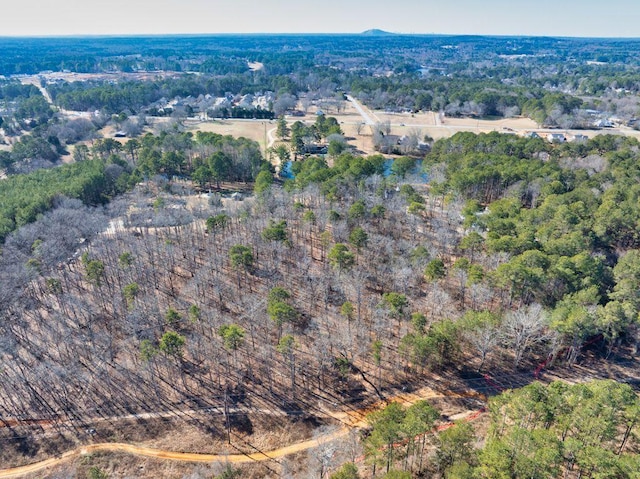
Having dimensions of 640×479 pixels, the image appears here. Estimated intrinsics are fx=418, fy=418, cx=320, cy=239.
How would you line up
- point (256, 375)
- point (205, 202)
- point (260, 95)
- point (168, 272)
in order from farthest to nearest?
point (260, 95) → point (205, 202) → point (168, 272) → point (256, 375)

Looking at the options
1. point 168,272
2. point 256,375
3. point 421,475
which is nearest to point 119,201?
point 168,272

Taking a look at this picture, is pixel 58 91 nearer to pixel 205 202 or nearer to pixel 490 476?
pixel 205 202

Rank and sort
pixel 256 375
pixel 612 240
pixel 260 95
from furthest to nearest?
pixel 260 95
pixel 612 240
pixel 256 375

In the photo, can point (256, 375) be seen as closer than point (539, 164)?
Yes

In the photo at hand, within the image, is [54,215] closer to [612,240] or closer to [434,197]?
[434,197]

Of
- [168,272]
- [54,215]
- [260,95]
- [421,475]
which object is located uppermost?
[260,95]

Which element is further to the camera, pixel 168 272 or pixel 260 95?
pixel 260 95

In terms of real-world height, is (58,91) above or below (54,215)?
above

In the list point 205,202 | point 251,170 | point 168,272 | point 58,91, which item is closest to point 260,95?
point 58,91

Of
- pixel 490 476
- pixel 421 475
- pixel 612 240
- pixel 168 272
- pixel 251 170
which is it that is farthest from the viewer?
pixel 251 170
